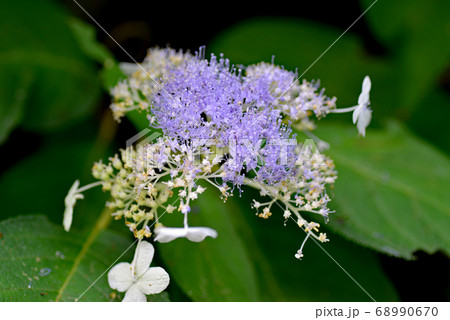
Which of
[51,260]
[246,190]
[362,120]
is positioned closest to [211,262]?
[246,190]

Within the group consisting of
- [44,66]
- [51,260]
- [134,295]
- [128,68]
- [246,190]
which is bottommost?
[134,295]

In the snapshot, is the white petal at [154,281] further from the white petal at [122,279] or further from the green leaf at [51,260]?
the green leaf at [51,260]

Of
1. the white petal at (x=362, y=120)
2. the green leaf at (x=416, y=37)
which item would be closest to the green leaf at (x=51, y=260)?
the white petal at (x=362, y=120)

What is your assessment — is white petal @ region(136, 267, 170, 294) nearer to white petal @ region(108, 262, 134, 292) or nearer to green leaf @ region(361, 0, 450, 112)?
white petal @ region(108, 262, 134, 292)

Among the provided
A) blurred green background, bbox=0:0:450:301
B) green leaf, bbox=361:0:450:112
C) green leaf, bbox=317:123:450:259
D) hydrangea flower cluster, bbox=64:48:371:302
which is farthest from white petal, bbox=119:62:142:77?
green leaf, bbox=361:0:450:112

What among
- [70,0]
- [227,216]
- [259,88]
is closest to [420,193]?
[227,216]

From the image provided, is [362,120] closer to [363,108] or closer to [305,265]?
[363,108]

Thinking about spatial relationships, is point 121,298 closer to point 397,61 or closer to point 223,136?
point 223,136
